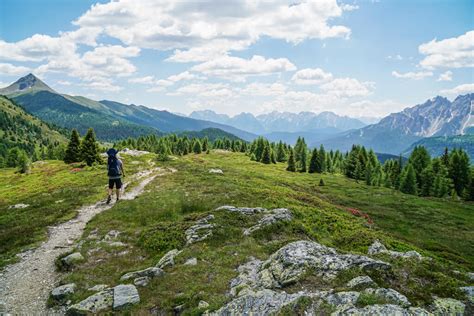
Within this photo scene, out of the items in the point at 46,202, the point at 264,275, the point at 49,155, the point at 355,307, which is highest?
the point at 355,307

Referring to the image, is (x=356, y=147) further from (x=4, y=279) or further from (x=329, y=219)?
(x=4, y=279)

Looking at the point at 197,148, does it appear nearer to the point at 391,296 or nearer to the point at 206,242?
the point at 206,242

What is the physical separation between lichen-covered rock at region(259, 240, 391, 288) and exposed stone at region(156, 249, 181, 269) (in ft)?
15.8

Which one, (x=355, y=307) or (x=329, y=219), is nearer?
(x=355, y=307)

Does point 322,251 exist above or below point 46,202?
above

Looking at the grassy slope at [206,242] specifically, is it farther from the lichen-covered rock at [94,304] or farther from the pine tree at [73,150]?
the pine tree at [73,150]

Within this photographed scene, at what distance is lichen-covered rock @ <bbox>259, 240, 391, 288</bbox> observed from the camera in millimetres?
12594

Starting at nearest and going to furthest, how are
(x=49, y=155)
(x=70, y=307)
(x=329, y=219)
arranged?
(x=70, y=307)
(x=329, y=219)
(x=49, y=155)

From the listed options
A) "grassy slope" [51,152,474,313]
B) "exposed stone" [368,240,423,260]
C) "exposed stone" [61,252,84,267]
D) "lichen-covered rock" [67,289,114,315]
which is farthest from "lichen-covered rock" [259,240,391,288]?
"exposed stone" [61,252,84,267]

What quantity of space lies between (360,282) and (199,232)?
1062cm

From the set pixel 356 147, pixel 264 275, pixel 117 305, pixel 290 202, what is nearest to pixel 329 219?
pixel 290 202

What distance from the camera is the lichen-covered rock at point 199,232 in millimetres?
18484

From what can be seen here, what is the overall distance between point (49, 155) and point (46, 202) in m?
171

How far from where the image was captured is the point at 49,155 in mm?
174750
